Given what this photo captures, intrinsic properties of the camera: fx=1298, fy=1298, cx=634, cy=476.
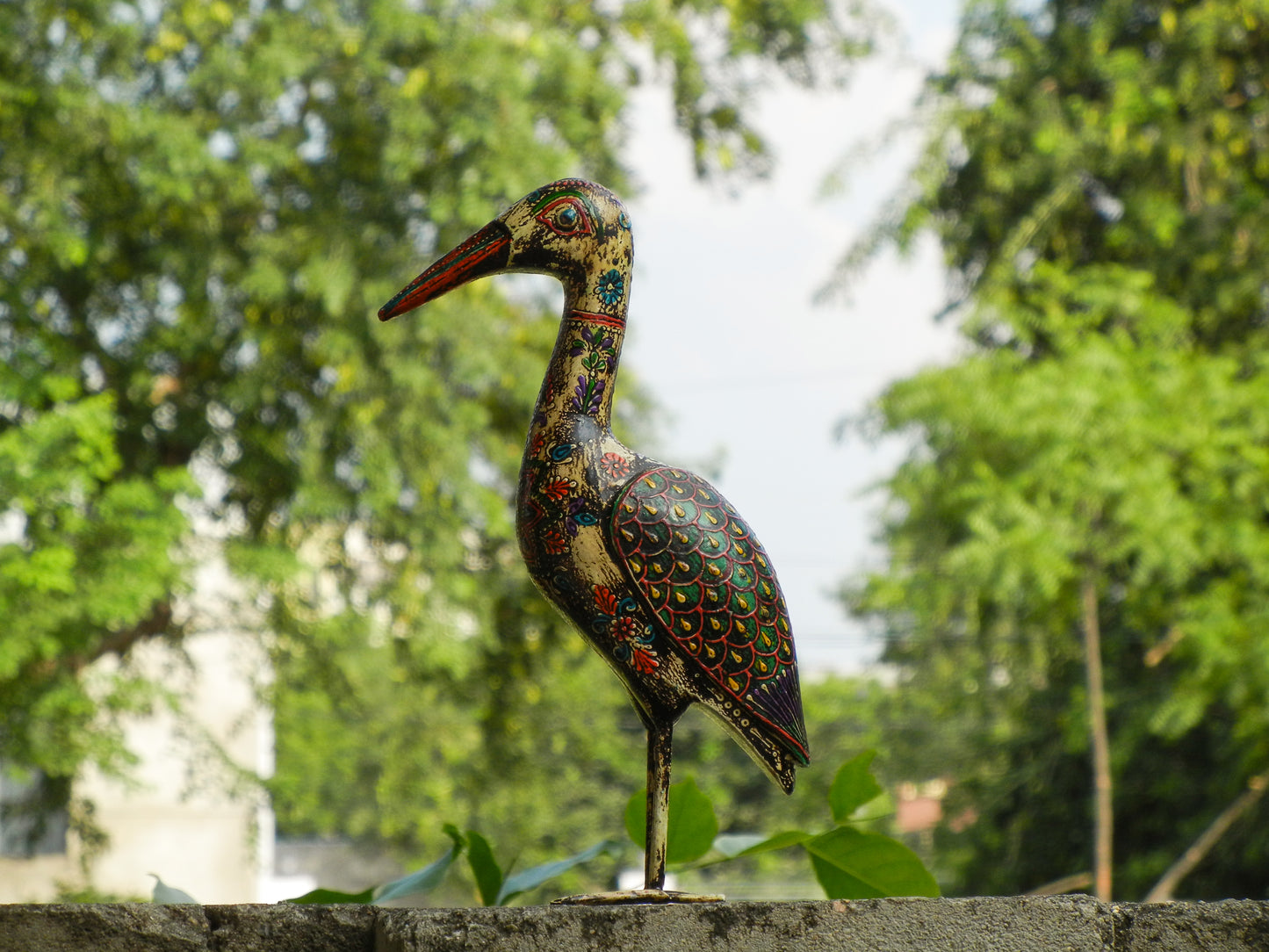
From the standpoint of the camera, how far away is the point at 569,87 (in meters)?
6.96

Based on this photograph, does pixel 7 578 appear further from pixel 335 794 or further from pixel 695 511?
pixel 335 794

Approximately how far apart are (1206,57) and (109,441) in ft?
20.3

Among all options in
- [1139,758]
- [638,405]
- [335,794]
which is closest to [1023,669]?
[1139,758]

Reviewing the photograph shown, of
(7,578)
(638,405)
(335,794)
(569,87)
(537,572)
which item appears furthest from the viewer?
(335,794)

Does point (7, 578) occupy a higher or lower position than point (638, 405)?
lower

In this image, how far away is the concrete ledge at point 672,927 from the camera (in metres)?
1.39

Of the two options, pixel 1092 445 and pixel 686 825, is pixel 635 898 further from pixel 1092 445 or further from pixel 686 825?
pixel 1092 445

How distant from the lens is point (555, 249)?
1683 millimetres

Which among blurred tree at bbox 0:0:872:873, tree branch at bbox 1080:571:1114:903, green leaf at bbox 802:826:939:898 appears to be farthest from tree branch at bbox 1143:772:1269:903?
green leaf at bbox 802:826:939:898

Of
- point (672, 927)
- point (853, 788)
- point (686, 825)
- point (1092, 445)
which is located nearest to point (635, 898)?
point (672, 927)

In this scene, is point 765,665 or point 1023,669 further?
point 1023,669

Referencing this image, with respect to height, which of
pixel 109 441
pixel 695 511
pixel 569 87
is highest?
pixel 569 87

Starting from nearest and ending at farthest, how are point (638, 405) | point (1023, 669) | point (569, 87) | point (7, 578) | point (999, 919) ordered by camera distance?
point (999, 919) → point (7, 578) → point (569, 87) → point (1023, 669) → point (638, 405)

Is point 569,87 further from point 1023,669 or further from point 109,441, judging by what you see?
point 1023,669
